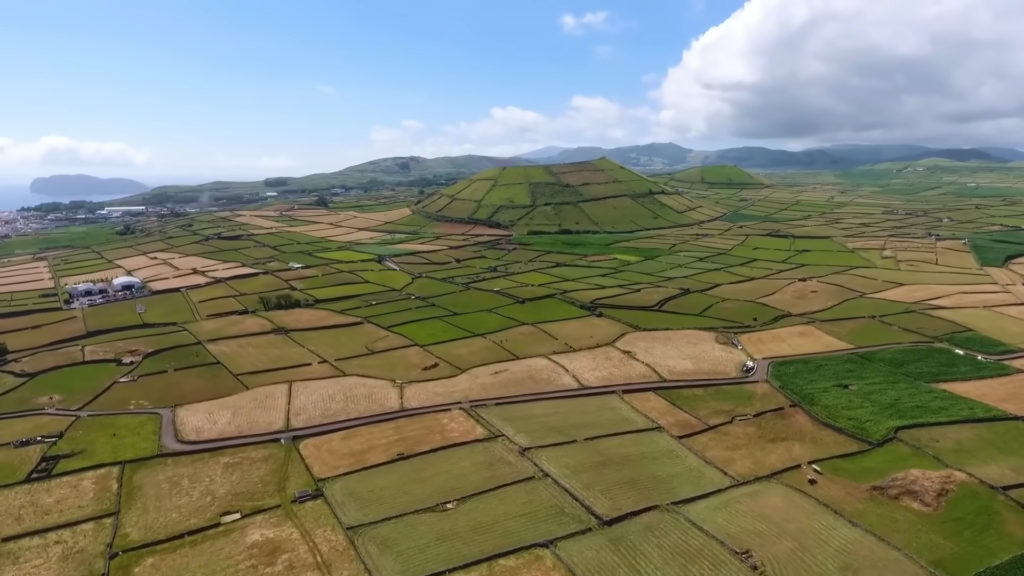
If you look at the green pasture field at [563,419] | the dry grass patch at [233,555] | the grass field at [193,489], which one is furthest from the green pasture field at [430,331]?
the dry grass patch at [233,555]

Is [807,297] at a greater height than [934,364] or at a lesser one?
greater

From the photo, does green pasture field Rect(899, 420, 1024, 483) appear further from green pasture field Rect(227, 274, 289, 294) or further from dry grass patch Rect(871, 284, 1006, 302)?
green pasture field Rect(227, 274, 289, 294)

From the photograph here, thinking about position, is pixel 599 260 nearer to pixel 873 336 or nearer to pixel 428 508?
pixel 873 336

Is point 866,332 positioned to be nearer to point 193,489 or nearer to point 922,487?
point 922,487

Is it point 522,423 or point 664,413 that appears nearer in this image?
point 522,423

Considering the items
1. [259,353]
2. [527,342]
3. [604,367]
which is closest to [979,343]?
[604,367]

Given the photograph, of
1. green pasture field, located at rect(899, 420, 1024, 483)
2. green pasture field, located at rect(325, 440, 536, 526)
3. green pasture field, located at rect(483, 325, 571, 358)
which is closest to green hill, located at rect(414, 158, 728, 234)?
green pasture field, located at rect(483, 325, 571, 358)
